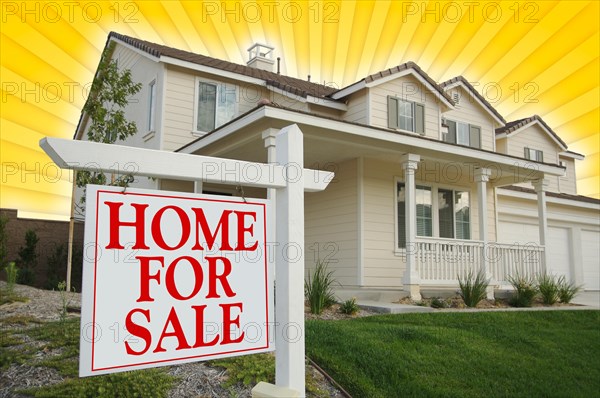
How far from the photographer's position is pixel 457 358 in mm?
5059

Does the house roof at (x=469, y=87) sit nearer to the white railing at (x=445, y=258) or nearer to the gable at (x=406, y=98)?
the gable at (x=406, y=98)

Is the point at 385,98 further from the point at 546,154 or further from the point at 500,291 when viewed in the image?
the point at 546,154

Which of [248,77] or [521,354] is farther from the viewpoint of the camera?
[248,77]

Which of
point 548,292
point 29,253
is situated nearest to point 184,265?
point 548,292

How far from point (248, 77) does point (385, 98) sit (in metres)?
3.34

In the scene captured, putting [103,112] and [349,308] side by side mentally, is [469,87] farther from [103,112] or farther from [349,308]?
[103,112]

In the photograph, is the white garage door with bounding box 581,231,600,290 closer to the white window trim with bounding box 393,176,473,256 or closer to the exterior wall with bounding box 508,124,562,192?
the exterior wall with bounding box 508,124,562,192

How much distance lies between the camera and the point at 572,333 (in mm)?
6734

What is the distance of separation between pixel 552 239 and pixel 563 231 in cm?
81

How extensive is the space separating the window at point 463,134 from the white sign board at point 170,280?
39.2 feet

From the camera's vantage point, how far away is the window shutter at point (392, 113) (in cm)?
1166

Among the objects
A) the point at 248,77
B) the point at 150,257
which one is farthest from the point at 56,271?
the point at 150,257

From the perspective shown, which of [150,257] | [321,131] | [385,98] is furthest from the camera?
[385,98]

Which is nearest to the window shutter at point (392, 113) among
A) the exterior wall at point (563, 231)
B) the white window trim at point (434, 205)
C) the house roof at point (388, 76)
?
the house roof at point (388, 76)
